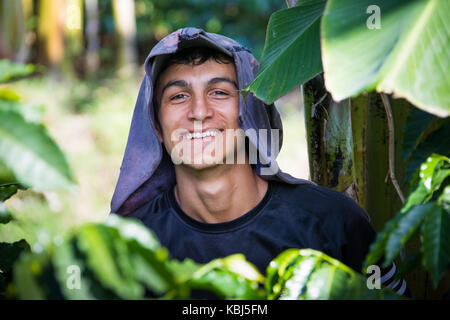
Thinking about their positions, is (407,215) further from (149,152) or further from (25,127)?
(149,152)

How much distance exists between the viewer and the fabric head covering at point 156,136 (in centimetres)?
189

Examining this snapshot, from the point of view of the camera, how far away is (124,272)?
784 mm

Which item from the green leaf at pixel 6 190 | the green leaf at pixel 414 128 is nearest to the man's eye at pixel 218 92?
the green leaf at pixel 414 128

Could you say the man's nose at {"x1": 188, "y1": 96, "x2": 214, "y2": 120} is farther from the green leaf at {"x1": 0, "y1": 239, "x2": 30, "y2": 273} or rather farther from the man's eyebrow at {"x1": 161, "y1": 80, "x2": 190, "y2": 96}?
the green leaf at {"x1": 0, "y1": 239, "x2": 30, "y2": 273}

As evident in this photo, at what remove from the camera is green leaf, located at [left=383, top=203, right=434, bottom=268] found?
36.6 inches

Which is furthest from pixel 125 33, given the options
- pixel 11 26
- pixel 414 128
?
pixel 414 128

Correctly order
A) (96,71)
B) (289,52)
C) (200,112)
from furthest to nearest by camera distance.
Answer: (96,71)
(200,112)
(289,52)

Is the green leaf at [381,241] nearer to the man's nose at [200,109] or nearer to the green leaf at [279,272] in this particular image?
the green leaf at [279,272]

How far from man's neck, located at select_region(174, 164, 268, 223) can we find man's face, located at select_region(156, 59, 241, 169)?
65 millimetres

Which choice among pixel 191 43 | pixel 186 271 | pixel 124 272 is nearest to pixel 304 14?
pixel 191 43

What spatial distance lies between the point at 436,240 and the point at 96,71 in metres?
11.7

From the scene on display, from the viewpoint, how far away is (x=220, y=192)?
1.91 metres

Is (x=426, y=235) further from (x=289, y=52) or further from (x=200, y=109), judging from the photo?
(x=200, y=109)

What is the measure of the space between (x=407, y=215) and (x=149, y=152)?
3.95 feet
